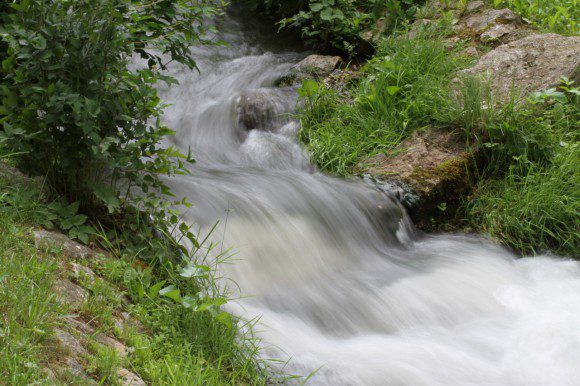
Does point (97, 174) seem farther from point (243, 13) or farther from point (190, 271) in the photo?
point (243, 13)

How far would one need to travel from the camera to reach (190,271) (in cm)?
283

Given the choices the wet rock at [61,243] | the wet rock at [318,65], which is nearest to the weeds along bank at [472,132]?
the wet rock at [318,65]

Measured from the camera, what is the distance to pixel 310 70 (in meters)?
6.52

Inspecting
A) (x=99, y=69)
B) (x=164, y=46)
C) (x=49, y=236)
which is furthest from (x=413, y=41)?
(x=49, y=236)

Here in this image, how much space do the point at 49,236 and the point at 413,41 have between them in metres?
4.28

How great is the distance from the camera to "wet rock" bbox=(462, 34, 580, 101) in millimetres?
5465

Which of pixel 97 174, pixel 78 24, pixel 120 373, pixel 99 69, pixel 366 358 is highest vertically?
pixel 78 24

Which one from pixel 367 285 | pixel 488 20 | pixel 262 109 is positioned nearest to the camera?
pixel 367 285

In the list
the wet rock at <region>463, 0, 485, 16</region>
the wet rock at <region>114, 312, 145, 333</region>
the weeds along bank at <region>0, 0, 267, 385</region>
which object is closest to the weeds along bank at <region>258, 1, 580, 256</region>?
the wet rock at <region>463, 0, 485, 16</region>

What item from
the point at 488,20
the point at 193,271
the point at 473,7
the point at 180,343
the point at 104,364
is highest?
the point at 473,7

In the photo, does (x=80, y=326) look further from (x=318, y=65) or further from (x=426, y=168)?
(x=318, y=65)

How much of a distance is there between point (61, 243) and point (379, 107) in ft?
11.0

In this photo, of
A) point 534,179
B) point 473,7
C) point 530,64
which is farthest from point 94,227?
point 473,7

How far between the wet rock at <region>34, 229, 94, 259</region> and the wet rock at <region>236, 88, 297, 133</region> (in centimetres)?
299
